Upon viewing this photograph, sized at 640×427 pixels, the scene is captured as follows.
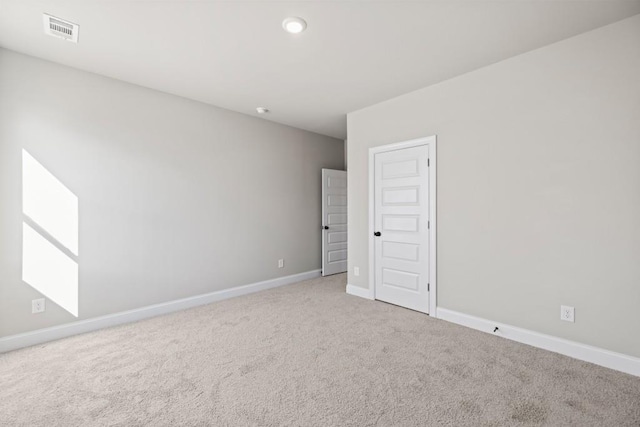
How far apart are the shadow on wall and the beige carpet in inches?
20.3

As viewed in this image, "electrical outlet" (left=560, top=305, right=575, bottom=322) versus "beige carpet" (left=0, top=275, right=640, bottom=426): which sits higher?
"electrical outlet" (left=560, top=305, right=575, bottom=322)

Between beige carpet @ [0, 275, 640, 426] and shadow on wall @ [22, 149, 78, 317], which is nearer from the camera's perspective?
beige carpet @ [0, 275, 640, 426]

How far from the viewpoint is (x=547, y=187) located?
104 inches

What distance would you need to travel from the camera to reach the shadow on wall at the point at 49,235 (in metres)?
2.77

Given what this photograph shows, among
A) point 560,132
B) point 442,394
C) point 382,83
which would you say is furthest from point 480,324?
point 382,83

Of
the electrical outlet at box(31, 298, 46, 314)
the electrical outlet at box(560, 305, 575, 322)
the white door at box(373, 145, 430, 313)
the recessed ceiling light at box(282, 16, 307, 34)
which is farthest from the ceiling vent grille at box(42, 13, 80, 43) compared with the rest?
the electrical outlet at box(560, 305, 575, 322)

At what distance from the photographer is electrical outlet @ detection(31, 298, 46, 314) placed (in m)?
2.80

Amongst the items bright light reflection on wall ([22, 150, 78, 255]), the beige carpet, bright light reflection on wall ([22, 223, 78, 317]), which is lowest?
the beige carpet

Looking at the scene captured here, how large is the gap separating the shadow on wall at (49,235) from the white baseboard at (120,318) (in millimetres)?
180

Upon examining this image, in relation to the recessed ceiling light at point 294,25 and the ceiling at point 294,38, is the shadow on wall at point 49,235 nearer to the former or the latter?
the ceiling at point 294,38

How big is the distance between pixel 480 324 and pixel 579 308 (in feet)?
2.73

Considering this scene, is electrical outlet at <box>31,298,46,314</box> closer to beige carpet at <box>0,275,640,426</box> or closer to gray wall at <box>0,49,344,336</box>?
gray wall at <box>0,49,344,336</box>

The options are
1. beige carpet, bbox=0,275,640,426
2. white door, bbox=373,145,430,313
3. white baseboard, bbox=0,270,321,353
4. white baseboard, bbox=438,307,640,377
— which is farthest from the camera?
white door, bbox=373,145,430,313

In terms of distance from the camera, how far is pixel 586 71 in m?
2.44
